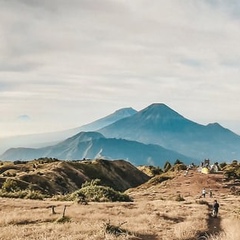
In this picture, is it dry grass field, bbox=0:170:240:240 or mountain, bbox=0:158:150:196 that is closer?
dry grass field, bbox=0:170:240:240

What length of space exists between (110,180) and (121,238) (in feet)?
348

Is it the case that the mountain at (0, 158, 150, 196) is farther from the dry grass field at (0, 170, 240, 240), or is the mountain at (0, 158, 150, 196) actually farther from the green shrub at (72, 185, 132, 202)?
the dry grass field at (0, 170, 240, 240)

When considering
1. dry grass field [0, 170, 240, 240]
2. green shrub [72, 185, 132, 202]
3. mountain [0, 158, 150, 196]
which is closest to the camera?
dry grass field [0, 170, 240, 240]

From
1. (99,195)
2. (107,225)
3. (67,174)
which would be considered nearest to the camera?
(107,225)

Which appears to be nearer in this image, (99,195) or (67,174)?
(99,195)

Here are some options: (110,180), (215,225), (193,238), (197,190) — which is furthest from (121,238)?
(110,180)

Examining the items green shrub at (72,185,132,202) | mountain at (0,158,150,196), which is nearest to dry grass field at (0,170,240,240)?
green shrub at (72,185,132,202)

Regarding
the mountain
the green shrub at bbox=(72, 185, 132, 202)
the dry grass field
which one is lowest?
the mountain

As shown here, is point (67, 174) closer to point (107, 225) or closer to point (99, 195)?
point (99, 195)

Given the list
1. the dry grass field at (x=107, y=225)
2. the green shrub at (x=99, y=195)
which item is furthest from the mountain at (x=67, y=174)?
the dry grass field at (x=107, y=225)

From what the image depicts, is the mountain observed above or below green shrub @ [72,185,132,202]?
below

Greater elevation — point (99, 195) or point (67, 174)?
point (99, 195)

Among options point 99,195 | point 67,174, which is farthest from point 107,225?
point 67,174

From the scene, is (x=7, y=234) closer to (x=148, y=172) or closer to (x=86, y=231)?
(x=86, y=231)
